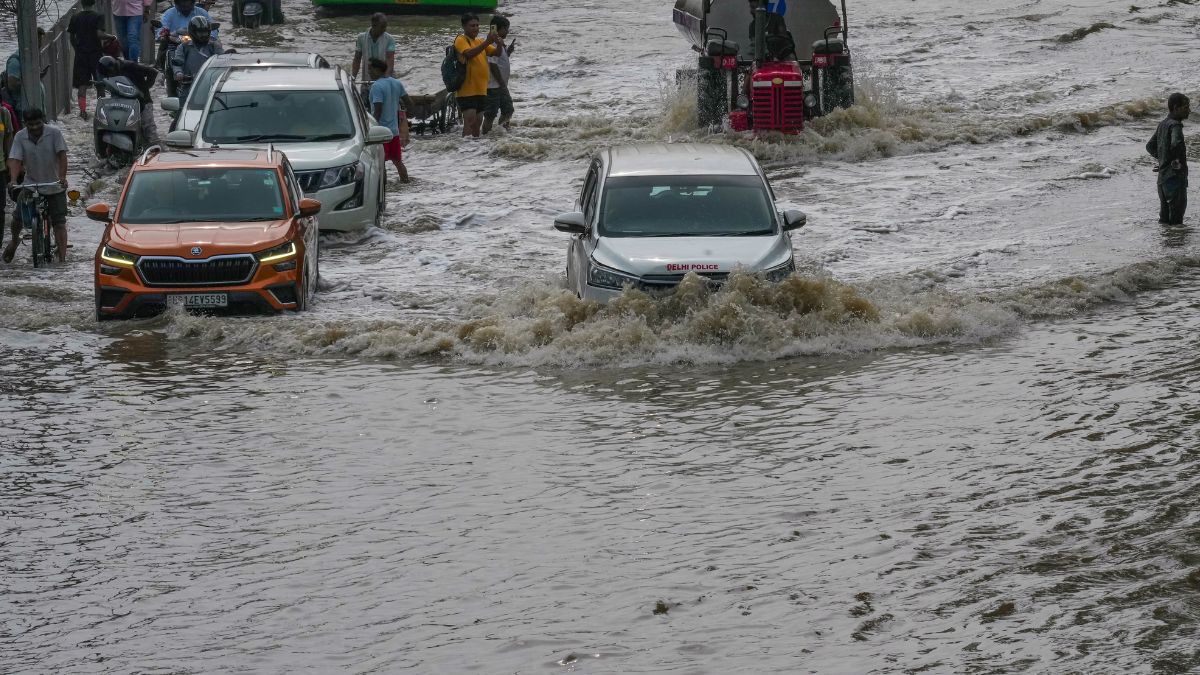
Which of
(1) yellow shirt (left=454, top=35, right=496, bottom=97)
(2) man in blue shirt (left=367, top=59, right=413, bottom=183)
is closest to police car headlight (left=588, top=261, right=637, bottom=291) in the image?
(2) man in blue shirt (left=367, top=59, right=413, bottom=183)

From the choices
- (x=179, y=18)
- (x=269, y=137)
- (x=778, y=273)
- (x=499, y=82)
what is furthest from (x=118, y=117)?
(x=778, y=273)

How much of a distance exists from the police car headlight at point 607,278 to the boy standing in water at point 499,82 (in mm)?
12061

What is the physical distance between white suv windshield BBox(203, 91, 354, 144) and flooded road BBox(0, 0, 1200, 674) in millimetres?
1290

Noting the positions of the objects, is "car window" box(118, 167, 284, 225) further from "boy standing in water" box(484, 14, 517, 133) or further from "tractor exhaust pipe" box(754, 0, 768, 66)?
"boy standing in water" box(484, 14, 517, 133)

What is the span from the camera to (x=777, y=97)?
24078 millimetres

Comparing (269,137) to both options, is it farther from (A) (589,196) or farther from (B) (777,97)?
(B) (777,97)

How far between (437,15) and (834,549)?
33.7 meters

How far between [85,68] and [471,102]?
5.82m

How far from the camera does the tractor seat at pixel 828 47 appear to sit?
83.0 feet

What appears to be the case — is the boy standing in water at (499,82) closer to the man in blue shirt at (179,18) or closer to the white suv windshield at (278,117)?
the man in blue shirt at (179,18)

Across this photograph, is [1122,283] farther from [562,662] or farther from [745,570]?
[562,662]

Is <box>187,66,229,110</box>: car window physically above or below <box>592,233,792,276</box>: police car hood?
above

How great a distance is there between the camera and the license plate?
14.6m

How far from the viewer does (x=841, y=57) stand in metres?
25.5
